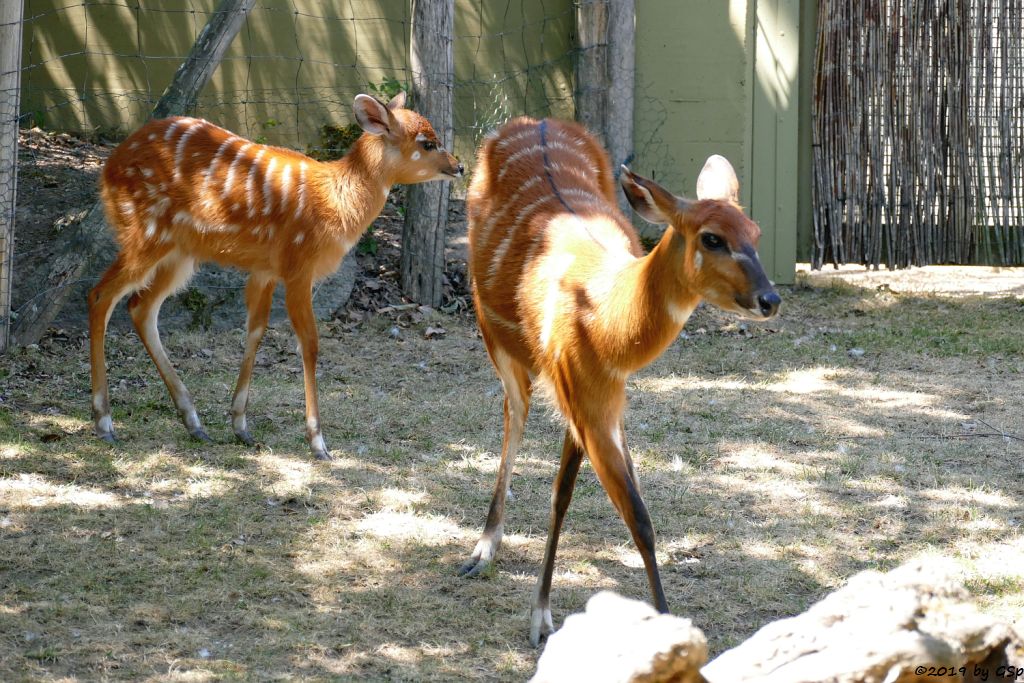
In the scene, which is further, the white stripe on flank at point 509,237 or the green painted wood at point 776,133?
the green painted wood at point 776,133

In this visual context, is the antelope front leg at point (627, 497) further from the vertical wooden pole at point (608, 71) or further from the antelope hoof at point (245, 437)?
the vertical wooden pole at point (608, 71)

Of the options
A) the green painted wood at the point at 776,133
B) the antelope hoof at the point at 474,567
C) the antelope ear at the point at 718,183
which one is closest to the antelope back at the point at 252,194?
the antelope hoof at the point at 474,567

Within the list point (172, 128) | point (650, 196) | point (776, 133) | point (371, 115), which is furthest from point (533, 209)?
point (776, 133)

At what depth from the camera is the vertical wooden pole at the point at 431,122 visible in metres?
7.61

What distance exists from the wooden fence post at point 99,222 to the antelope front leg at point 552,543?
3.87 meters

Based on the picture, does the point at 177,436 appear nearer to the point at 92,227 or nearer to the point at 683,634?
the point at 92,227

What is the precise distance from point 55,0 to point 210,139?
430 cm

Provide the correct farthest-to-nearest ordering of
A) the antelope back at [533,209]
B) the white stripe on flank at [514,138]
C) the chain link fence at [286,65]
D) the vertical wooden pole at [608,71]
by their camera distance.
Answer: the chain link fence at [286,65]
the vertical wooden pole at [608,71]
the white stripe on flank at [514,138]
the antelope back at [533,209]

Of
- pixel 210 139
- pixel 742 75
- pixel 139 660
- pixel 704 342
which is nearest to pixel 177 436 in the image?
pixel 210 139

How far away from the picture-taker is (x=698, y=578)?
430cm

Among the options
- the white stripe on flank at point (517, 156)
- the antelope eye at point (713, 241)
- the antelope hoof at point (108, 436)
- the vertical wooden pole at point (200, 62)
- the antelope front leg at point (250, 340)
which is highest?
the vertical wooden pole at point (200, 62)

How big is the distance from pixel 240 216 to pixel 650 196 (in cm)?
281

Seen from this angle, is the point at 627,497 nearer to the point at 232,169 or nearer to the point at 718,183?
the point at 718,183

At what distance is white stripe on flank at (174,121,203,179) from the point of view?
5.75 meters
